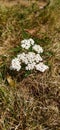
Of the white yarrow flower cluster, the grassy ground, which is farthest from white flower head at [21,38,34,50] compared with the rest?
the grassy ground

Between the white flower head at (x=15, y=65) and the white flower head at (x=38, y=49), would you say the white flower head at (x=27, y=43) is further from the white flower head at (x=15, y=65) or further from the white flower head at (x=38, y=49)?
the white flower head at (x=15, y=65)

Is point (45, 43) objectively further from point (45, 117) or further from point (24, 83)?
point (45, 117)

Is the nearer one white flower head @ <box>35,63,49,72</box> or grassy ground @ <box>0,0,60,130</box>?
grassy ground @ <box>0,0,60,130</box>

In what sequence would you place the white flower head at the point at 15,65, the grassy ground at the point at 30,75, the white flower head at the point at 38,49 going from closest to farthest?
the grassy ground at the point at 30,75, the white flower head at the point at 15,65, the white flower head at the point at 38,49

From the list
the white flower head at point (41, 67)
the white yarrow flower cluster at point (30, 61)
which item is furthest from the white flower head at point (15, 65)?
the white flower head at point (41, 67)

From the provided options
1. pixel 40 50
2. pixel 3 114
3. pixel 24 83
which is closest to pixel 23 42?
pixel 40 50

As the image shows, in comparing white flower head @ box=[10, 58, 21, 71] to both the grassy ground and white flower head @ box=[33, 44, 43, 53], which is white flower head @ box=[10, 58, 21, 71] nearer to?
the grassy ground

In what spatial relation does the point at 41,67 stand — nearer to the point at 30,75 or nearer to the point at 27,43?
the point at 30,75

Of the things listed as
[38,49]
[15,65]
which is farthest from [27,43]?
[15,65]
